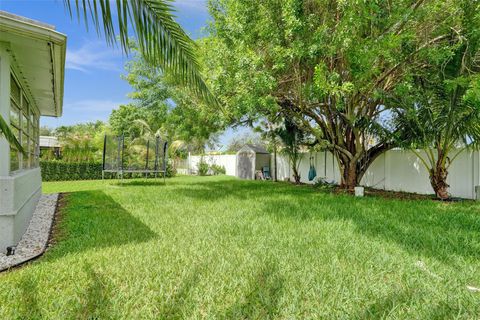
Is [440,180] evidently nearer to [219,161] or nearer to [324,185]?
[324,185]

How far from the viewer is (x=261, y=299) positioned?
100 inches

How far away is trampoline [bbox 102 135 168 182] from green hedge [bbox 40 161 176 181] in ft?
8.44

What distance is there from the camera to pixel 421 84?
832 cm

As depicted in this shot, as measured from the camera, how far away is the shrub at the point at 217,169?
74.1ft

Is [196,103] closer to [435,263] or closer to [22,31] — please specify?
[22,31]

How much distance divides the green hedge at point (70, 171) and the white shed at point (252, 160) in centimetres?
675

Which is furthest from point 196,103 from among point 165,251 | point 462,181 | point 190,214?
point 462,181

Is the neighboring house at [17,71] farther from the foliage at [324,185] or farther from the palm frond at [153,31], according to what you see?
the foliage at [324,185]

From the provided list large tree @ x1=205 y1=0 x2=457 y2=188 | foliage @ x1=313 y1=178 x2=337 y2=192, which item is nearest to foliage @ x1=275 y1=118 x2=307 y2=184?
foliage @ x1=313 y1=178 x2=337 y2=192

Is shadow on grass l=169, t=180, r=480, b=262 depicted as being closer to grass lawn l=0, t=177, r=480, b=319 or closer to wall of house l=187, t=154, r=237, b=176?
grass lawn l=0, t=177, r=480, b=319

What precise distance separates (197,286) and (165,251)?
112 centimetres

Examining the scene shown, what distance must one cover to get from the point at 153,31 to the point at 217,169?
20493mm

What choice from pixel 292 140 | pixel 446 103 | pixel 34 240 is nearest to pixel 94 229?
pixel 34 240

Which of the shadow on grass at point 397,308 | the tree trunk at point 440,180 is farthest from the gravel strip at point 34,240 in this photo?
the tree trunk at point 440,180
